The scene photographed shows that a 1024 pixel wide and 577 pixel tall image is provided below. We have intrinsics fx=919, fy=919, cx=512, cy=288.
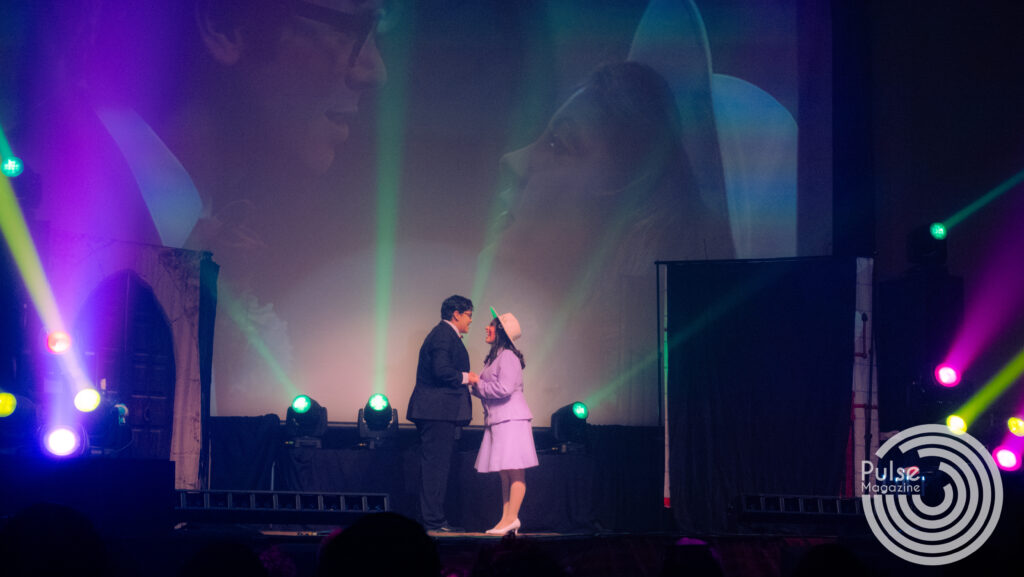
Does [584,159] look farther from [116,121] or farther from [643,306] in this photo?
[116,121]

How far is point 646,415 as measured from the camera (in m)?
8.36

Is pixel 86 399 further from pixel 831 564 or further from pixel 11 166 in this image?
pixel 831 564

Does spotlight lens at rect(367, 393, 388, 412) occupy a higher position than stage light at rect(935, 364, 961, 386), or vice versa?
stage light at rect(935, 364, 961, 386)

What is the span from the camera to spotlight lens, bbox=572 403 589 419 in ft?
24.9

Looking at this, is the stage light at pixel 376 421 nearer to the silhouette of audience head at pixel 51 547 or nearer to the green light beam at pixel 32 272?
the green light beam at pixel 32 272

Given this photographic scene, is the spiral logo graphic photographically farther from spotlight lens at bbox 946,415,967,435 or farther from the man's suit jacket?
the man's suit jacket

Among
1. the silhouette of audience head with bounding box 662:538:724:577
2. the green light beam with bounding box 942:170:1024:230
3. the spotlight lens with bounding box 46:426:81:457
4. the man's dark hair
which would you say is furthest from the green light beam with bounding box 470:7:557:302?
the silhouette of audience head with bounding box 662:538:724:577

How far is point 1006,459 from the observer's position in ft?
20.6

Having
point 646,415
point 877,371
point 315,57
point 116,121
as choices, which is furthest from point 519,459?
point 116,121

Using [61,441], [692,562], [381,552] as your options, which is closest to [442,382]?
[61,441]

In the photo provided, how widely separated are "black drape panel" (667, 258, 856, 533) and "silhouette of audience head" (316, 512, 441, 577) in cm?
649

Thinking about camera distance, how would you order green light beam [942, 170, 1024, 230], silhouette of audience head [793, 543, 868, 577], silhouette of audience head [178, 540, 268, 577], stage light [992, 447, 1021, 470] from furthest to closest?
green light beam [942, 170, 1024, 230] → stage light [992, 447, 1021, 470] → silhouette of audience head [793, 543, 868, 577] → silhouette of audience head [178, 540, 268, 577]

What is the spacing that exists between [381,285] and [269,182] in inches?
56.1

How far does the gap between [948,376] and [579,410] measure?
280 cm
